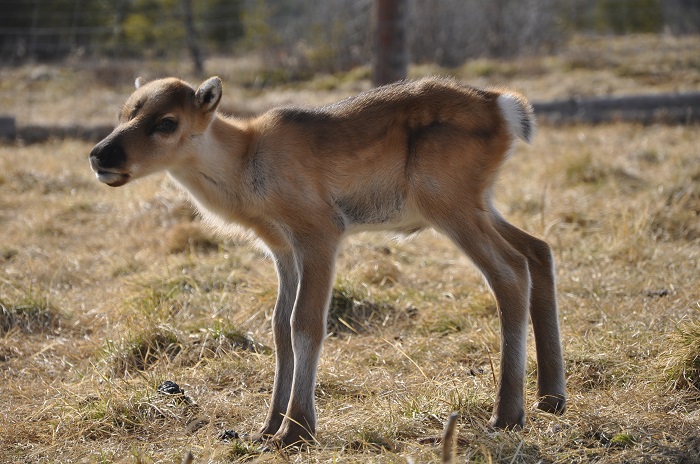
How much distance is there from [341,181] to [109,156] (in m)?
1.34

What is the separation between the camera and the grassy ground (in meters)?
4.62

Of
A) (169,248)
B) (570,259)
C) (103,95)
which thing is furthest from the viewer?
(103,95)

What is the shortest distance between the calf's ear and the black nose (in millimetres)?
535

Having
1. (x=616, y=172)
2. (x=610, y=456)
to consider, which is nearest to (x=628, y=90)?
(x=616, y=172)

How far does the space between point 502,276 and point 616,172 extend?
Answer: 17.7 ft

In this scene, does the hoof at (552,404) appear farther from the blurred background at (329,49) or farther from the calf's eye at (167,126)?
the blurred background at (329,49)

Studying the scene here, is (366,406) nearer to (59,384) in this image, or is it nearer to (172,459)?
(172,459)

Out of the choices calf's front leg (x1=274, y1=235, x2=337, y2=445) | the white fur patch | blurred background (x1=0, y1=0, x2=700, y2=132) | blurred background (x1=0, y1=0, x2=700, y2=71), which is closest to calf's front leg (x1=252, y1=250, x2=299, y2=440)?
calf's front leg (x1=274, y1=235, x2=337, y2=445)

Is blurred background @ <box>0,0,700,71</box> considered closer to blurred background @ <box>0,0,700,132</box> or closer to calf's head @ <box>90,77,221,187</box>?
blurred background @ <box>0,0,700,132</box>

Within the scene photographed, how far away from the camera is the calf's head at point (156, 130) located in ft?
16.1

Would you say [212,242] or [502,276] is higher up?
[502,276]

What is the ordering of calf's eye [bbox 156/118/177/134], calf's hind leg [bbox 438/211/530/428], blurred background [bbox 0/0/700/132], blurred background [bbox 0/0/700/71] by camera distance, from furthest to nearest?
blurred background [bbox 0/0/700/71], blurred background [bbox 0/0/700/132], calf's eye [bbox 156/118/177/134], calf's hind leg [bbox 438/211/530/428]

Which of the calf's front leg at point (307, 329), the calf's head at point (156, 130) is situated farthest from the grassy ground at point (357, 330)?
the calf's head at point (156, 130)

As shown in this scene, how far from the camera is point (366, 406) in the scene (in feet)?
16.5
